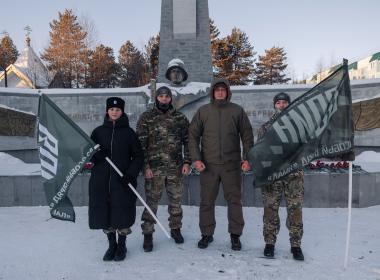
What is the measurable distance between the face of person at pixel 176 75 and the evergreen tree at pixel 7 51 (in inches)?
1526

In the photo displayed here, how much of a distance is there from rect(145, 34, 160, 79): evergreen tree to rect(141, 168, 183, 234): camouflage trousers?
86.2 feet

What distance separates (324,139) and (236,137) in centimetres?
82

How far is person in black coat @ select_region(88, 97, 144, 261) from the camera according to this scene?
3006 mm

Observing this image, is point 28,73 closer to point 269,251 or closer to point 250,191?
point 250,191

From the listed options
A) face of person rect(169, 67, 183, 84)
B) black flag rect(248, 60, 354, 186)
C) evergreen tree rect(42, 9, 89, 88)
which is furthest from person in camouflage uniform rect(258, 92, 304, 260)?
evergreen tree rect(42, 9, 89, 88)

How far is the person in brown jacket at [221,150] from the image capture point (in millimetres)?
3219

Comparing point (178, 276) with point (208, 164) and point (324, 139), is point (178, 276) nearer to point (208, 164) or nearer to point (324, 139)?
point (208, 164)

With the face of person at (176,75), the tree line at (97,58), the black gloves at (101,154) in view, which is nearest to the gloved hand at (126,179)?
the black gloves at (101,154)

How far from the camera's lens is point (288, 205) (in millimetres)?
3043

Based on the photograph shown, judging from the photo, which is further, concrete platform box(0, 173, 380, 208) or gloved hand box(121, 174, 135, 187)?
concrete platform box(0, 173, 380, 208)

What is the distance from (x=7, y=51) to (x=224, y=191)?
47.0m

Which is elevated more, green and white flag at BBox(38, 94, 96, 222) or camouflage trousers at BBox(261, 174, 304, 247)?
green and white flag at BBox(38, 94, 96, 222)

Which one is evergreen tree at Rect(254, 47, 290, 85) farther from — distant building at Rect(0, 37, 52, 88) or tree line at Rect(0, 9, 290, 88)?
distant building at Rect(0, 37, 52, 88)

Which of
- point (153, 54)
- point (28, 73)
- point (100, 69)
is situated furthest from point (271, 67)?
A: point (28, 73)
